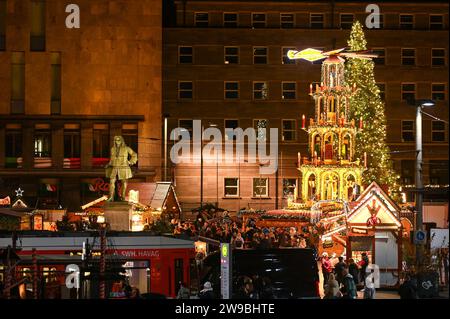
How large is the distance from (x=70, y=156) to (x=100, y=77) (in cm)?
555

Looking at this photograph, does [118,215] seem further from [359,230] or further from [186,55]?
[186,55]

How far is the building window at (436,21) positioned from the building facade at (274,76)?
16.7 inches

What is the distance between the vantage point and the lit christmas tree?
6531cm

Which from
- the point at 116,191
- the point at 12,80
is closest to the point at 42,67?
the point at 12,80

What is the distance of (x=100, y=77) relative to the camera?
70.7 metres

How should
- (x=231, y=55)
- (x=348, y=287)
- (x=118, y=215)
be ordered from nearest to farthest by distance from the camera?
(x=348, y=287) < (x=118, y=215) < (x=231, y=55)

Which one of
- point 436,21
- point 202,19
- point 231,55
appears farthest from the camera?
point 436,21

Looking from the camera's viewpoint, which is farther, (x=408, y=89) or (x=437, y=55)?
(x=437, y=55)

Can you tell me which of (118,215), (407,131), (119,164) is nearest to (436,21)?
(407,131)

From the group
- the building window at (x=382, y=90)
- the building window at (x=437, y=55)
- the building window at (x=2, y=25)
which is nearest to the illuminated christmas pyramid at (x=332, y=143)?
the building window at (x=382, y=90)

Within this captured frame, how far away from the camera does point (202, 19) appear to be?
75000 millimetres

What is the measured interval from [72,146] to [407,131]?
22.6 m
